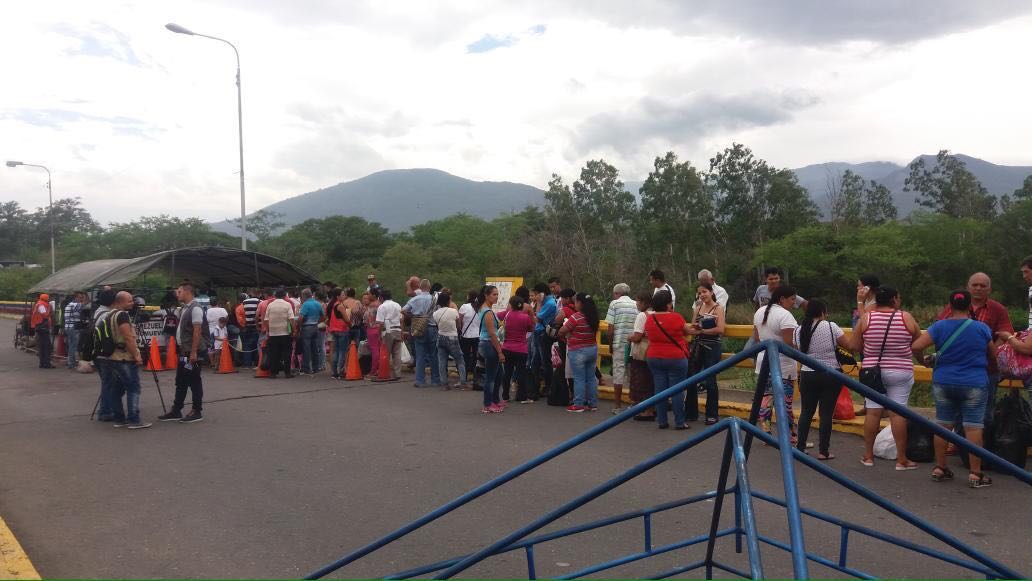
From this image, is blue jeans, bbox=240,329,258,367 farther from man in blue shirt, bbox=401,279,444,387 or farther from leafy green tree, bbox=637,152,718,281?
leafy green tree, bbox=637,152,718,281

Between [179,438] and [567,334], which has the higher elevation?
[567,334]

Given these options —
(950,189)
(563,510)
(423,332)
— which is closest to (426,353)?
(423,332)

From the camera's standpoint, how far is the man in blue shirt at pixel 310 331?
585 inches

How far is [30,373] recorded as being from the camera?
16250mm

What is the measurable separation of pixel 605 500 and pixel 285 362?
32.5 feet

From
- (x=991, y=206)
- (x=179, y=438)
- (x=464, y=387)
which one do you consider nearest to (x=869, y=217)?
(x=991, y=206)

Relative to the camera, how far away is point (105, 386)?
9.87m

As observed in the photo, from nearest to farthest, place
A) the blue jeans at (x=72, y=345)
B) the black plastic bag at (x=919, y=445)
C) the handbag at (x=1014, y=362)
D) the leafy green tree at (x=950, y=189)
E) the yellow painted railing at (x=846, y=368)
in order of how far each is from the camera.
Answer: the handbag at (x=1014, y=362), the black plastic bag at (x=919, y=445), the yellow painted railing at (x=846, y=368), the blue jeans at (x=72, y=345), the leafy green tree at (x=950, y=189)

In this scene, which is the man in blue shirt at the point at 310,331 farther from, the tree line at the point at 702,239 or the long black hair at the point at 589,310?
the tree line at the point at 702,239

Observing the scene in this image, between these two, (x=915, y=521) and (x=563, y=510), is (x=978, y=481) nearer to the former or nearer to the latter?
(x=915, y=521)

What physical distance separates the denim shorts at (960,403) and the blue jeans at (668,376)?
2.86 m

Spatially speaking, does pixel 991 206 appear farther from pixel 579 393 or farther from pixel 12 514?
pixel 12 514

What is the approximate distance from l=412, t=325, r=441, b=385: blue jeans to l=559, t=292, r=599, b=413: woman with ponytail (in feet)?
10.9

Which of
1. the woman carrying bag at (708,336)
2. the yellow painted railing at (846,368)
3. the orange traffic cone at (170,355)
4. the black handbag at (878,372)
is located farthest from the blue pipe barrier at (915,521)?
the orange traffic cone at (170,355)
